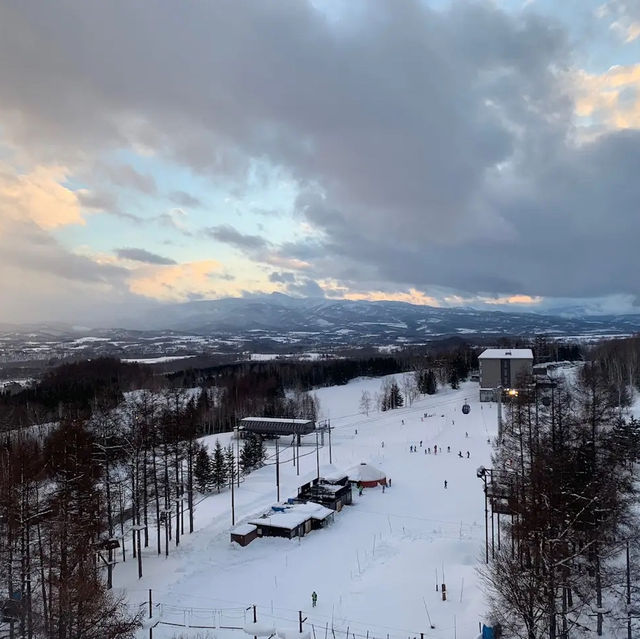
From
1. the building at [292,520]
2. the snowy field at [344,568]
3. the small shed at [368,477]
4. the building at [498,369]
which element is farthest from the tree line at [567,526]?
the building at [498,369]

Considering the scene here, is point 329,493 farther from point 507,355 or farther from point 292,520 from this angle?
point 507,355

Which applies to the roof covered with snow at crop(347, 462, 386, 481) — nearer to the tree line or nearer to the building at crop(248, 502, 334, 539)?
the building at crop(248, 502, 334, 539)

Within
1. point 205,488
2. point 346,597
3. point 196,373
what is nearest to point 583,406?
point 346,597

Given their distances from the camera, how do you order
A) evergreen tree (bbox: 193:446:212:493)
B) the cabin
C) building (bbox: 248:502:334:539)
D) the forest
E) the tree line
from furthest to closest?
evergreen tree (bbox: 193:446:212:493), the cabin, building (bbox: 248:502:334:539), the forest, the tree line

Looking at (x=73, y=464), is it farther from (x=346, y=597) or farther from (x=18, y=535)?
(x=346, y=597)

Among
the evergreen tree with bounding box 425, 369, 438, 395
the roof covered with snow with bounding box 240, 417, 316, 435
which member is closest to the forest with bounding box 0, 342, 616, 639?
the roof covered with snow with bounding box 240, 417, 316, 435

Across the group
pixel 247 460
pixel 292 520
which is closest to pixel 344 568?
pixel 292 520
